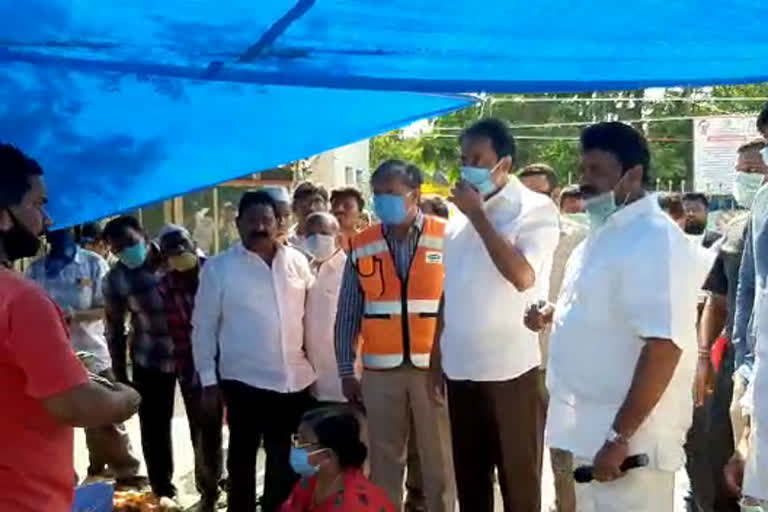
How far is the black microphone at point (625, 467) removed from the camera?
3.64 metres

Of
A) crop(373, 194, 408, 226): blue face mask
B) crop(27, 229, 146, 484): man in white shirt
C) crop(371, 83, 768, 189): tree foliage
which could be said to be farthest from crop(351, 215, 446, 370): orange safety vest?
crop(371, 83, 768, 189): tree foliage

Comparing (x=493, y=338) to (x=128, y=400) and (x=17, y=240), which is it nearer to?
(x=128, y=400)

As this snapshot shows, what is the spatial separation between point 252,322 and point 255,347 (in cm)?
13

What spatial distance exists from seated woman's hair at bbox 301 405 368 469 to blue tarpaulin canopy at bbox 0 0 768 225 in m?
1.33

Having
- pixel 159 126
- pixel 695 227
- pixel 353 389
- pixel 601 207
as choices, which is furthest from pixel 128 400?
pixel 695 227

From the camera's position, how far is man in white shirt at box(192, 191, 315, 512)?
19.7 ft

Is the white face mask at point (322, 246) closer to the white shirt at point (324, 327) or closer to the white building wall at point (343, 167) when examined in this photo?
the white shirt at point (324, 327)

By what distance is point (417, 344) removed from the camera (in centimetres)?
559

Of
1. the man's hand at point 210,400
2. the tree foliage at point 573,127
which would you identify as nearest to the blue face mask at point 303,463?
the man's hand at point 210,400

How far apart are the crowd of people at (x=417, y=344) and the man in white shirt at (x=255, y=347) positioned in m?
0.01

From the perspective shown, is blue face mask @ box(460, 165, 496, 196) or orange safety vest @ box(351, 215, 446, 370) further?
orange safety vest @ box(351, 215, 446, 370)

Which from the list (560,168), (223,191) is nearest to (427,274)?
(223,191)

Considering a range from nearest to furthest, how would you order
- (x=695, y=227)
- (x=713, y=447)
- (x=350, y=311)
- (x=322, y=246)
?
1. (x=713, y=447)
2. (x=350, y=311)
3. (x=322, y=246)
4. (x=695, y=227)

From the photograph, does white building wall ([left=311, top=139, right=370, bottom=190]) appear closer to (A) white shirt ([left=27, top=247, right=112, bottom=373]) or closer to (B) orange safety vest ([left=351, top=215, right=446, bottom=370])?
(A) white shirt ([left=27, top=247, right=112, bottom=373])
